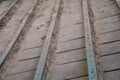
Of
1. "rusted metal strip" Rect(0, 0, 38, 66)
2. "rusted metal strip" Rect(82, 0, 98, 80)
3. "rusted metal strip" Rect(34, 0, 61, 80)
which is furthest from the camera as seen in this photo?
"rusted metal strip" Rect(0, 0, 38, 66)

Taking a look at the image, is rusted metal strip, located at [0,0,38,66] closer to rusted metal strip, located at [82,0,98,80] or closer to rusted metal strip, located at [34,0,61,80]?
rusted metal strip, located at [34,0,61,80]

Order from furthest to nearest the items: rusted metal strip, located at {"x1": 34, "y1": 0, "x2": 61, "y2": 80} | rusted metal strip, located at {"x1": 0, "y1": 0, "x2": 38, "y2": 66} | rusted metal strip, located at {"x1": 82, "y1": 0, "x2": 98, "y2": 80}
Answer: rusted metal strip, located at {"x1": 0, "y1": 0, "x2": 38, "y2": 66}, rusted metal strip, located at {"x1": 34, "y1": 0, "x2": 61, "y2": 80}, rusted metal strip, located at {"x1": 82, "y1": 0, "x2": 98, "y2": 80}

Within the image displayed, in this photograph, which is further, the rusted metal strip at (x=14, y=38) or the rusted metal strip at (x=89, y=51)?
the rusted metal strip at (x=14, y=38)

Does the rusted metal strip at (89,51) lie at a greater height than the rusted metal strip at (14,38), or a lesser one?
greater

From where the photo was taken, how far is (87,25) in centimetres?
606

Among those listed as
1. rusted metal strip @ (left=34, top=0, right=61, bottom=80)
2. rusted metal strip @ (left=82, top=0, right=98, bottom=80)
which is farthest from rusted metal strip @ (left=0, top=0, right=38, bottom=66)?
rusted metal strip @ (left=82, top=0, right=98, bottom=80)

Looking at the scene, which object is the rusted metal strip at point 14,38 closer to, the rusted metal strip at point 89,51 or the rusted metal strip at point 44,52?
the rusted metal strip at point 44,52

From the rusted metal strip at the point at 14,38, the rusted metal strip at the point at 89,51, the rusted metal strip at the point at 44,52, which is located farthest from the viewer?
the rusted metal strip at the point at 14,38

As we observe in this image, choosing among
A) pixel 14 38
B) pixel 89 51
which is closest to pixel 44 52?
pixel 89 51

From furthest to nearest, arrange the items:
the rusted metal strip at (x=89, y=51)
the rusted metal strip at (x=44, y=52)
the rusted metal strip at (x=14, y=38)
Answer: the rusted metal strip at (x=14, y=38) < the rusted metal strip at (x=44, y=52) < the rusted metal strip at (x=89, y=51)

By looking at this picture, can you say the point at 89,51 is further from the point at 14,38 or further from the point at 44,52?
the point at 14,38

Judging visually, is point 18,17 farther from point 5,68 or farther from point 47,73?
point 47,73

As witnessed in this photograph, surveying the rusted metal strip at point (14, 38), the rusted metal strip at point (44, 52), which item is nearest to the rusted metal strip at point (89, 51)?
the rusted metal strip at point (44, 52)

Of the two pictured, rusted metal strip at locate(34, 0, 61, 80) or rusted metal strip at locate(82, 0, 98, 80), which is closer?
rusted metal strip at locate(82, 0, 98, 80)
